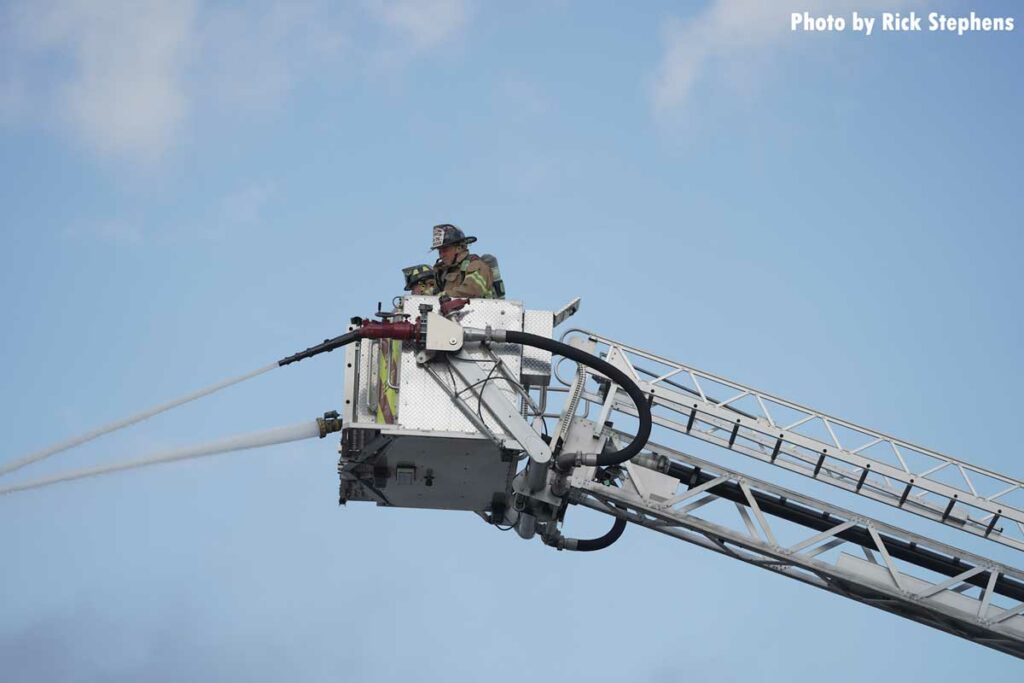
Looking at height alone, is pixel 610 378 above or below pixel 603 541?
above

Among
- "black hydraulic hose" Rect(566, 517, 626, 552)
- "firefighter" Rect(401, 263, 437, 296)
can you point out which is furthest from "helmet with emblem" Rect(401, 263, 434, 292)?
"black hydraulic hose" Rect(566, 517, 626, 552)

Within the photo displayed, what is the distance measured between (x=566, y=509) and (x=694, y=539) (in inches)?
81.6

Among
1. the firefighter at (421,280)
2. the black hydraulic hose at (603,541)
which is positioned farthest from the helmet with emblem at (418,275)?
the black hydraulic hose at (603,541)

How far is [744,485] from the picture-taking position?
985 inches

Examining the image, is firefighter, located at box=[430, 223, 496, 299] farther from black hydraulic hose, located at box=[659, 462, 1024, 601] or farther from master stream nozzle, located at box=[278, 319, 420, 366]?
black hydraulic hose, located at box=[659, 462, 1024, 601]

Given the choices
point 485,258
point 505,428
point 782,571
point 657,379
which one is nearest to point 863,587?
point 782,571

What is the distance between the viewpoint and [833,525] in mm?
25578

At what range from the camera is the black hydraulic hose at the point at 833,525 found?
83.3 feet

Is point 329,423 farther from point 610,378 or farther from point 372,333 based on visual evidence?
point 610,378

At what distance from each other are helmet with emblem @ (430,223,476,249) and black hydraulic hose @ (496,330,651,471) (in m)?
3.19

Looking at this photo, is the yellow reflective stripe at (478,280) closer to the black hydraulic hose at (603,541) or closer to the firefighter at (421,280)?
the firefighter at (421,280)

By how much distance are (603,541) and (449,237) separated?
18.7ft

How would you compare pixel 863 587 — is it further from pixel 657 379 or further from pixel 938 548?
pixel 657 379

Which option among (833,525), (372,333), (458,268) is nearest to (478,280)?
(458,268)
